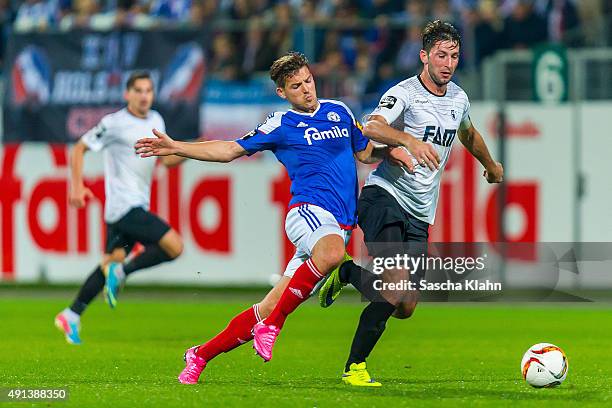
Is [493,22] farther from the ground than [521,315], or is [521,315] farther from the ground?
[493,22]

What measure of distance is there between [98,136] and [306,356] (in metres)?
3.62

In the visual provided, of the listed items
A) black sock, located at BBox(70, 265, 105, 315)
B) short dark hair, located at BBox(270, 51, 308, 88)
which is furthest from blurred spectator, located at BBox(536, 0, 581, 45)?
short dark hair, located at BBox(270, 51, 308, 88)

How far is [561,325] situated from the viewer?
15688 mm

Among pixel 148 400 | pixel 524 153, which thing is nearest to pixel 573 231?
pixel 524 153

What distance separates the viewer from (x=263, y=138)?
962 cm

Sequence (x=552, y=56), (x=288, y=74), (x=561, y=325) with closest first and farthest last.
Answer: (x=288, y=74), (x=561, y=325), (x=552, y=56)

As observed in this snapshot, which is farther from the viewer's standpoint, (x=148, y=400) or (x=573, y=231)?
(x=573, y=231)

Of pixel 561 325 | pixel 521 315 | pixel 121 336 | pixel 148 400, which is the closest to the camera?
pixel 148 400

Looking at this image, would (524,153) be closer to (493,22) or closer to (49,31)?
(493,22)

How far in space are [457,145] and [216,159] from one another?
1046 cm

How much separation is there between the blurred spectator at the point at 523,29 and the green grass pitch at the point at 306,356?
4.07 m

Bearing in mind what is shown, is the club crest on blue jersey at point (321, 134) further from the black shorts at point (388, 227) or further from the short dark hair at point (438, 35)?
the short dark hair at point (438, 35)

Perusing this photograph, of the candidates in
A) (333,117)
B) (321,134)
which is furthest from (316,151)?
(333,117)

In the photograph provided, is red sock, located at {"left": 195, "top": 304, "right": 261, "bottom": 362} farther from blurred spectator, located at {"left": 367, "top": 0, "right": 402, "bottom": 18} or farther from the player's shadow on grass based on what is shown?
blurred spectator, located at {"left": 367, "top": 0, "right": 402, "bottom": 18}
